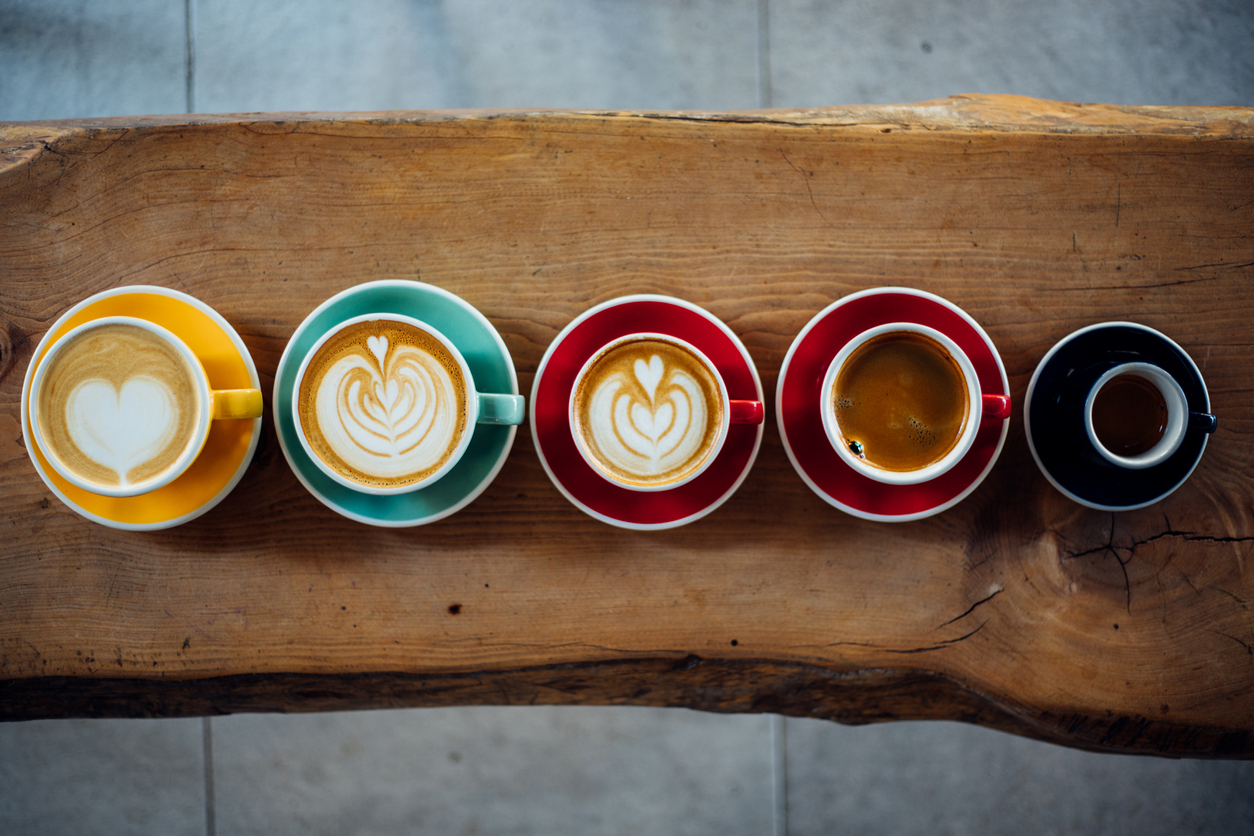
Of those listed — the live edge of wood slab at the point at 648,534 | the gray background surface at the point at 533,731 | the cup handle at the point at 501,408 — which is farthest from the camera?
the gray background surface at the point at 533,731

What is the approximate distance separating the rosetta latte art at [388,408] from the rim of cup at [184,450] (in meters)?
0.15

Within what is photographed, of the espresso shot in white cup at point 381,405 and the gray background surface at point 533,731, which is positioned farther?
the gray background surface at point 533,731

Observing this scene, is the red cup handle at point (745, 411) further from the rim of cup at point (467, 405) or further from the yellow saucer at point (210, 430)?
the yellow saucer at point (210, 430)

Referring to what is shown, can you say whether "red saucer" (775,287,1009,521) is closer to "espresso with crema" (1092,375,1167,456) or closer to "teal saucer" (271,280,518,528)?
"espresso with crema" (1092,375,1167,456)

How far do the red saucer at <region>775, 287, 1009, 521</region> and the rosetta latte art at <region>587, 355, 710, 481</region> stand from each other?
0.14 metres

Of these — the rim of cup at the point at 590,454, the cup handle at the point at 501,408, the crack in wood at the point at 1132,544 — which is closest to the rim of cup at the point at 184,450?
the cup handle at the point at 501,408

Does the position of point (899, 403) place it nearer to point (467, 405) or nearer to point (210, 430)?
point (467, 405)

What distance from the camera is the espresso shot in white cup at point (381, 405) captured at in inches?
34.1

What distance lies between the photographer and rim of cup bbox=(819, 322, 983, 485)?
2.82 ft

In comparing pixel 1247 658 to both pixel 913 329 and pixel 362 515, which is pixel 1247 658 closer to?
pixel 913 329

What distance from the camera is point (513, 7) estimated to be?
72.5 inches

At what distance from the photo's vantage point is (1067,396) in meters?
0.93

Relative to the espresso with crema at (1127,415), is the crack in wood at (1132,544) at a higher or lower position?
lower

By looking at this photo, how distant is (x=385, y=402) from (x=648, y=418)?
350 millimetres
